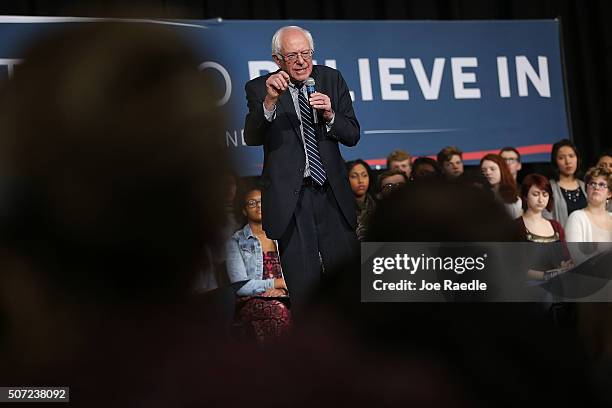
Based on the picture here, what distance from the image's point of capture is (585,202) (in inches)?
173

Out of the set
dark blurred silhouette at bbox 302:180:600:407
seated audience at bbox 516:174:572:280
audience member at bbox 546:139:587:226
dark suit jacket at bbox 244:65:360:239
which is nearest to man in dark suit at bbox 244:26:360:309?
dark suit jacket at bbox 244:65:360:239

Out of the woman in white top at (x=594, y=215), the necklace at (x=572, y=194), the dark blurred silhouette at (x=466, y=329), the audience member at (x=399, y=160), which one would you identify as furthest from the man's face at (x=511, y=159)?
the dark blurred silhouette at (x=466, y=329)

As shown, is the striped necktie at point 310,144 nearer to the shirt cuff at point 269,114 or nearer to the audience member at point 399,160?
the shirt cuff at point 269,114

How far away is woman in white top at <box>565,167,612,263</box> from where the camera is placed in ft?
11.3

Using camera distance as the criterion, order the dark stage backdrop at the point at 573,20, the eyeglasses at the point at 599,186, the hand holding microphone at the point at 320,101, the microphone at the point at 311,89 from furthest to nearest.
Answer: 1. the dark stage backdrop at the point at 573,20
2. the eyeglasses at the point at 599,186
3. the microphone at the point at 311,89
4. the hand holding microphone at the point at 320,101

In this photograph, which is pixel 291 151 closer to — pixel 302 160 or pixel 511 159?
pixel 302 160

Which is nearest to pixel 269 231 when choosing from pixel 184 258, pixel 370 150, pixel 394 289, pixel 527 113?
pixel 394 289

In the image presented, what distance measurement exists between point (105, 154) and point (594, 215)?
11.5ft

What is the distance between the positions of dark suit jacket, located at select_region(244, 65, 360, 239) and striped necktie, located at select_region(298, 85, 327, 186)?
19mm

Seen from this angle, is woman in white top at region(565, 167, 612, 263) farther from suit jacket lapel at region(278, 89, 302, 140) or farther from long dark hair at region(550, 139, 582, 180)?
suit jacket lapel at region(278, 89, 302, 140)

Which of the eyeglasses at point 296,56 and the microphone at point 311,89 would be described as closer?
the microphone at point 311,89

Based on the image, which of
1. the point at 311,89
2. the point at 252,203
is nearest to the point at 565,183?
the point at 252,203

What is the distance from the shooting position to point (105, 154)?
18.3 inches

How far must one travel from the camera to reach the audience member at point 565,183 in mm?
4379
